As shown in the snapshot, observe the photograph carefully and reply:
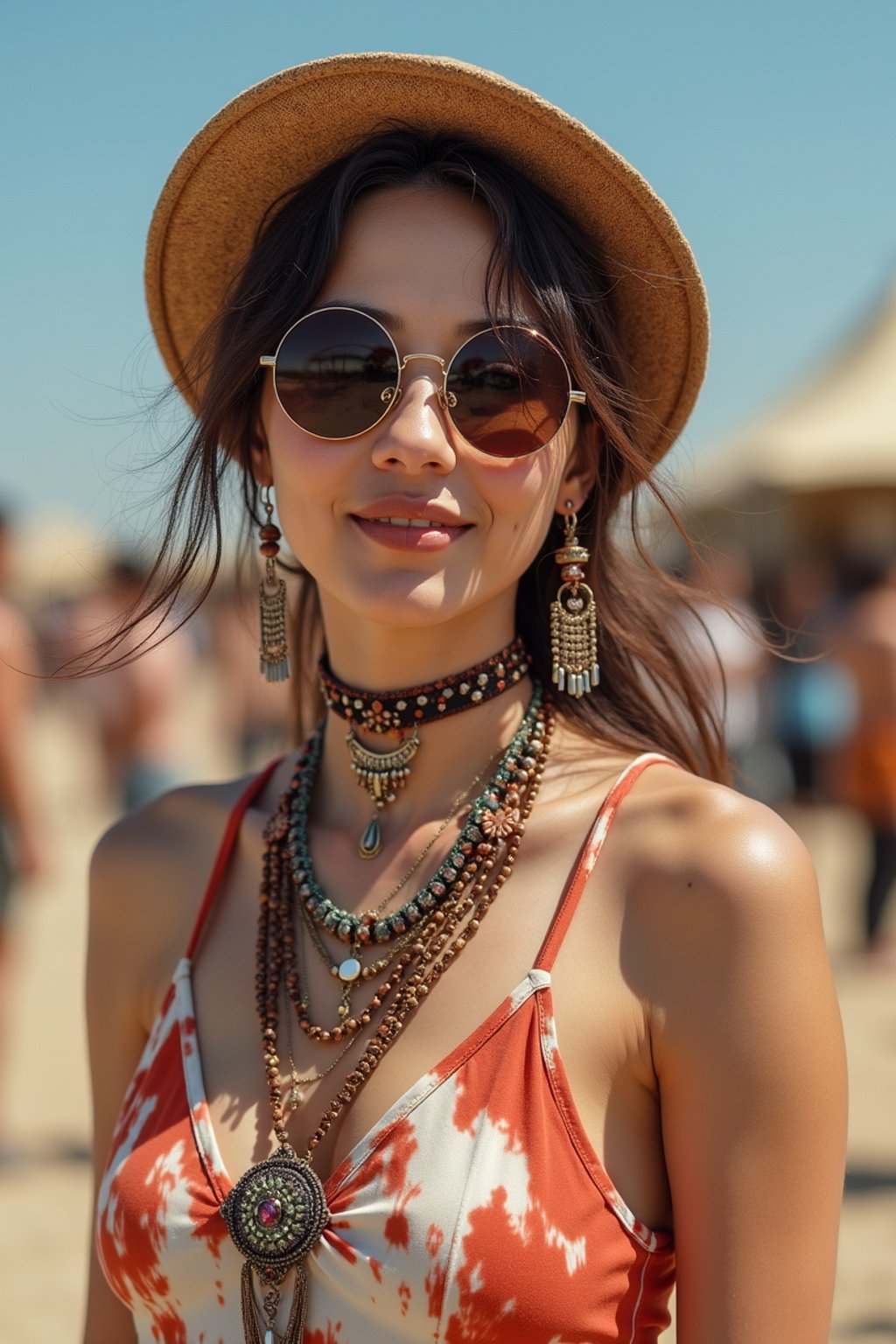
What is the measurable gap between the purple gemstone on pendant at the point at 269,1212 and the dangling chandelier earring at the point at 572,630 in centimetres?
87

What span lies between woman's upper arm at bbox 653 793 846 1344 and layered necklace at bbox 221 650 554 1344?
372 millimetres

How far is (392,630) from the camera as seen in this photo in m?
2.14

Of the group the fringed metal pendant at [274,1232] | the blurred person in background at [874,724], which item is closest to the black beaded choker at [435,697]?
the fringed metal pendant at [274,1232]

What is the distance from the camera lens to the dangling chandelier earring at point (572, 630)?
2.19m

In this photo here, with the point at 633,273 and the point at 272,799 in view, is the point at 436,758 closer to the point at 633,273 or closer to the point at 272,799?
the point at 272,799

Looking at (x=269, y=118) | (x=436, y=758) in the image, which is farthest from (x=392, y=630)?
(x=269, y=118)

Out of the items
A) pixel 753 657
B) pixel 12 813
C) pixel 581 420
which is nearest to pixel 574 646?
pixel 581 420

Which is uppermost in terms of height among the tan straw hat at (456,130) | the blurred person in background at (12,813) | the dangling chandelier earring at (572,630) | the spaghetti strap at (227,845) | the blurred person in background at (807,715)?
the tan straw hat at (456,130)

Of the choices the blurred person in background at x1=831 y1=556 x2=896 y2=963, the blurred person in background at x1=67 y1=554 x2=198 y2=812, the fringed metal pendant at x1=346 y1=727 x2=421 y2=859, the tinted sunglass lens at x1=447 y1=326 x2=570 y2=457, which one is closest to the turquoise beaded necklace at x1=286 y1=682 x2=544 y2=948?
the fringed metal pendant at x1=346 y1=727 x2=421 y2=859

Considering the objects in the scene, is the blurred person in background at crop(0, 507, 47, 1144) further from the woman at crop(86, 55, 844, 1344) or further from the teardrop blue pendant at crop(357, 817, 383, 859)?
the teardrop blue pendant at crop(357, 817, 383, 859)

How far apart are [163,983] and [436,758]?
559 mm

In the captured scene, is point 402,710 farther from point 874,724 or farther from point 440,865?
point 874,724

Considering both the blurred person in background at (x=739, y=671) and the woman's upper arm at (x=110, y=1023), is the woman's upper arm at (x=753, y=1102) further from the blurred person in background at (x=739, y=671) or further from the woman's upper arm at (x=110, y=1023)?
the woman's upper arm at (x=110, y=1023)

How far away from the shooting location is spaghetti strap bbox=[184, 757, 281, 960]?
2189 mm
